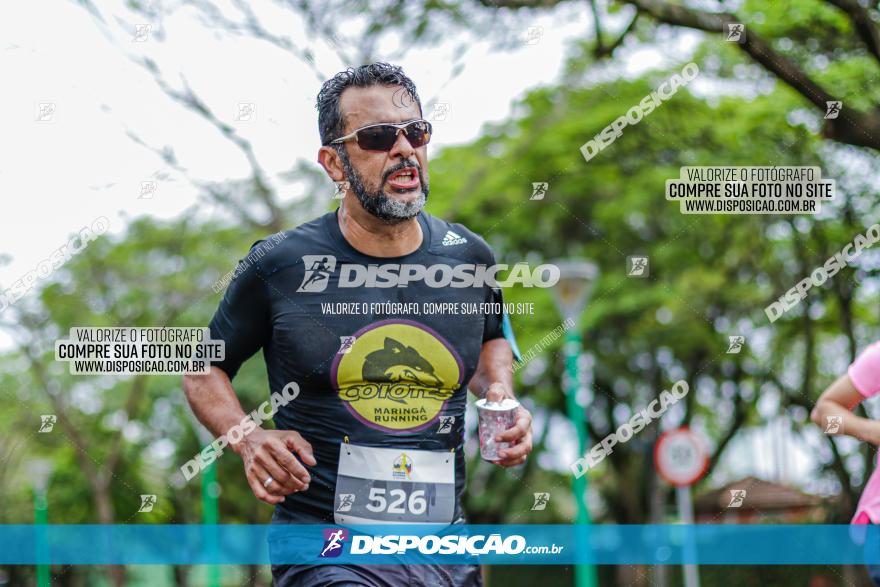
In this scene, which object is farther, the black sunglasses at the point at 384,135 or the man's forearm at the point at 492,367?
the man's forearm at the point at 492,367


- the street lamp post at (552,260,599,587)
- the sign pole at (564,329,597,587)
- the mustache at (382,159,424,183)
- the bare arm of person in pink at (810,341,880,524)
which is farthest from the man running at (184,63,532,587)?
the street lamp post at (552,260,599,587)

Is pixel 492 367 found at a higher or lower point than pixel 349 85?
lower

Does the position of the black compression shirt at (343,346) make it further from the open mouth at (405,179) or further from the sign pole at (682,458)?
the sign pole at (682,458)

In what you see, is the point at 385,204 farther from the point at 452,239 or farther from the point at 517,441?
the point at 517,441

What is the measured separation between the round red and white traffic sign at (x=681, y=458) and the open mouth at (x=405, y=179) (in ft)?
21.9

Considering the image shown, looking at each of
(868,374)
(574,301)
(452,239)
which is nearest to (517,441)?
(452,239)

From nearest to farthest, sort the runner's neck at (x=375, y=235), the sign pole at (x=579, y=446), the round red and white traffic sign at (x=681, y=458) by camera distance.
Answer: the runner's neck at (x=375, y=235) → the sign pole at (x=579, y=446) → the round red and white traffic sign at (x=681, y=458)

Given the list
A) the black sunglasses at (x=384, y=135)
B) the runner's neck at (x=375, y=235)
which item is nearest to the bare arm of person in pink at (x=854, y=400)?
the runner's neck at (x=375, y=235)

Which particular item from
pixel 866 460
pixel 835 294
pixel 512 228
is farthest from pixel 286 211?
pixel 866 460

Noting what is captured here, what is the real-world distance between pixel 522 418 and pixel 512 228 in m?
12.2

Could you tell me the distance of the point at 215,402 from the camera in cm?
344

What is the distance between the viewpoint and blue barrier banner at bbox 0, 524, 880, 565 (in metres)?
3.31

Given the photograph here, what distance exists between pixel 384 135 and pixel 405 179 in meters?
0.16

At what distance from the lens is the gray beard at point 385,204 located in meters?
3.47
